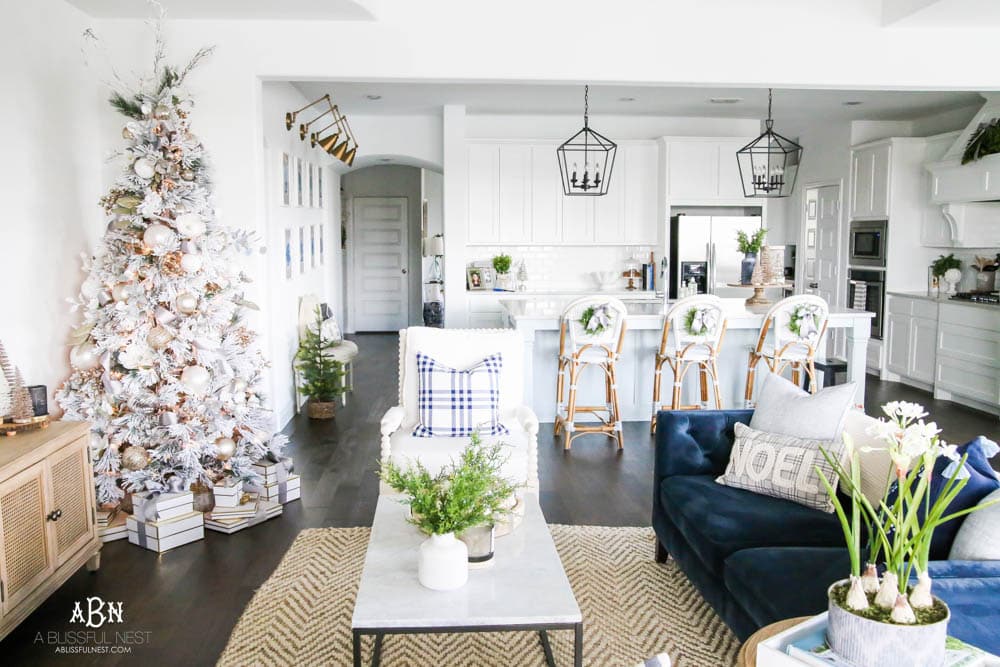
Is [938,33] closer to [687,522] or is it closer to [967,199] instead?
[967,199]

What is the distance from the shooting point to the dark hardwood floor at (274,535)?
3076 mm

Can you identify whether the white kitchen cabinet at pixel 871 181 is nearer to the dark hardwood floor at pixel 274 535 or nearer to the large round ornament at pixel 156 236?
the dark hardwood floor at pixel 274 535

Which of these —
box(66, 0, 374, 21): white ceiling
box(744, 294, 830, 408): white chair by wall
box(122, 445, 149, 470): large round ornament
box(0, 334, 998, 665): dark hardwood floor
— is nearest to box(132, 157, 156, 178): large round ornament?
box(66, 0, 374, 21): white ceiling

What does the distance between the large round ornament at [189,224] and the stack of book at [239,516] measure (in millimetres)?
1378

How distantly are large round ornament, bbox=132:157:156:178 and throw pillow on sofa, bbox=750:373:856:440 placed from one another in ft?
9.85

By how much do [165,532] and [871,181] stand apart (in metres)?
7.52

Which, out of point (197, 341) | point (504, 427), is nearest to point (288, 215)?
point (197, 341)

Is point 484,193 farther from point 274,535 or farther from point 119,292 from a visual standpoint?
point 274,535

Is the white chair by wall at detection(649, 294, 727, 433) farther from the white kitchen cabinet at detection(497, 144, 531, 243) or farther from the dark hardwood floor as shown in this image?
the white kitchen cabinet at detection(497, 144, 531, 243)

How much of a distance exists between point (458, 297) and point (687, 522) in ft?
18.1

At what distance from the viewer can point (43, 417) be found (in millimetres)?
3438

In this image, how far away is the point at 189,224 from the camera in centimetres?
401

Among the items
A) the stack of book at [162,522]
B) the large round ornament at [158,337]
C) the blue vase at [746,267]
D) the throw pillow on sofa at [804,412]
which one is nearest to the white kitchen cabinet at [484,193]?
the blue vase at [746,267]

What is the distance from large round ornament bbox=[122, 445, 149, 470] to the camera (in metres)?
4.04
